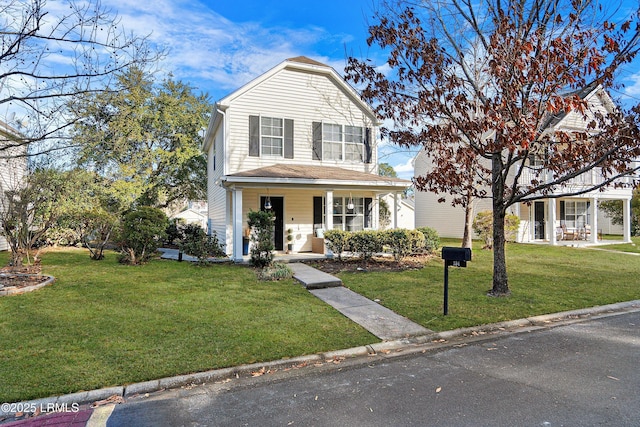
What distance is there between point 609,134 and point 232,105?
35.7 ft

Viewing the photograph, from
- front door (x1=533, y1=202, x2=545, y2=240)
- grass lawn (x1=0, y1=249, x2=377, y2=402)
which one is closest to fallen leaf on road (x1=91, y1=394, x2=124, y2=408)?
grass lawn (x1=0, y1=249, x2=377, y2=402)

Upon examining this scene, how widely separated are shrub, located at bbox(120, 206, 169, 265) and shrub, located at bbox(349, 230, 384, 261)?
19.7 feet

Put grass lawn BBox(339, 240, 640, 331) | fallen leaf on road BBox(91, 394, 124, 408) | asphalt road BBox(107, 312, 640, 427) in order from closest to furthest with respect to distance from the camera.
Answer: asphalt road BBox(107, 312, 640, 427)
fallen leaf on road BBox(91, 394, 124, 408)
grass lawn BBox(339, 240, 640, 331)

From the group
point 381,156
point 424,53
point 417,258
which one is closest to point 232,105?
point 381,156

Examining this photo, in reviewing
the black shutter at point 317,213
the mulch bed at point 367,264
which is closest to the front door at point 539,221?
the mulch bed at point 367,264

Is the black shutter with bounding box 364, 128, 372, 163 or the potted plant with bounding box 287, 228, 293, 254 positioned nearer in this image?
the potted plant with bounding box 287, 228, 293, 254

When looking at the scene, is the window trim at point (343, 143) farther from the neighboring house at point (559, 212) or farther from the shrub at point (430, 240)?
the neighboring house at point (559, 212)

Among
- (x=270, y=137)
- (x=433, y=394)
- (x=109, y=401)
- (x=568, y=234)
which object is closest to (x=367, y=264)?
(x=270, y=137)

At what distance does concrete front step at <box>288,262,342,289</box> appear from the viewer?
8.44m

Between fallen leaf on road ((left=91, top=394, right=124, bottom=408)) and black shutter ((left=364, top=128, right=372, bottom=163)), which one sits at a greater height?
black shutter ((left=364, top=128, right=372, bottom=163))

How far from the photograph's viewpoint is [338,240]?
461 inches

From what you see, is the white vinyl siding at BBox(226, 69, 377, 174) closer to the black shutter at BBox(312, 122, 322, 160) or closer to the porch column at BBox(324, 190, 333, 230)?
the black shutter at BBox(312, 122, 322, 160)

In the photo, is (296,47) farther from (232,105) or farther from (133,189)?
(133,189)

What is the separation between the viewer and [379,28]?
25.4 ft
